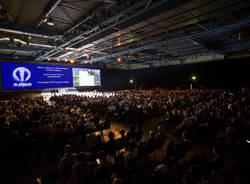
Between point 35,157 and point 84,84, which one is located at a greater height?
point 84,84

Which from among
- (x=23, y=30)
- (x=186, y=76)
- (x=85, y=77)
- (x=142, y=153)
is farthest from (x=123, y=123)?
(x=186, y=76)

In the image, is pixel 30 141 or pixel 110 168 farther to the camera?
pixel 30 141

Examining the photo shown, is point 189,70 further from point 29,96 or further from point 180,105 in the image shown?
point 29,96

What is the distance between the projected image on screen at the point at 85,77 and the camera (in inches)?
731

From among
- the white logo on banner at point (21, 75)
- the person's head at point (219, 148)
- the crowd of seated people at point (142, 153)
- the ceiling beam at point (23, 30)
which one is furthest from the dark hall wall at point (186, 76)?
the person's head at point (219, 148)

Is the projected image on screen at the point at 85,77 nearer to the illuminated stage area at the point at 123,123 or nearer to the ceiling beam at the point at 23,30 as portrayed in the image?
the illuminated stage area at the point at 123,123

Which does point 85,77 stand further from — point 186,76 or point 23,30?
point 186,76

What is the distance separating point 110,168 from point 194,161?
5.17 ft

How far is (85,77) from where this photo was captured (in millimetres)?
19609

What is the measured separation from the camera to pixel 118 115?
7.83 m

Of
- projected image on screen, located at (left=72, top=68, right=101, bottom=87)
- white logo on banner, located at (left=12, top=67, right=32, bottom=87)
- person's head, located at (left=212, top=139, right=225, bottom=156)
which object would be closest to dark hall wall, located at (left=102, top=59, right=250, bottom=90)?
projected image on screen, located at (left=72, top=68, right=101, bottom=87)

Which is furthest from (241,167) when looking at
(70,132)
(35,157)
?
(35,157)

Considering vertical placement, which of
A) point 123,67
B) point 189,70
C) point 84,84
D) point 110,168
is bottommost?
point 110,168

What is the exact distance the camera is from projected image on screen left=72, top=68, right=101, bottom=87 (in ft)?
61.0
